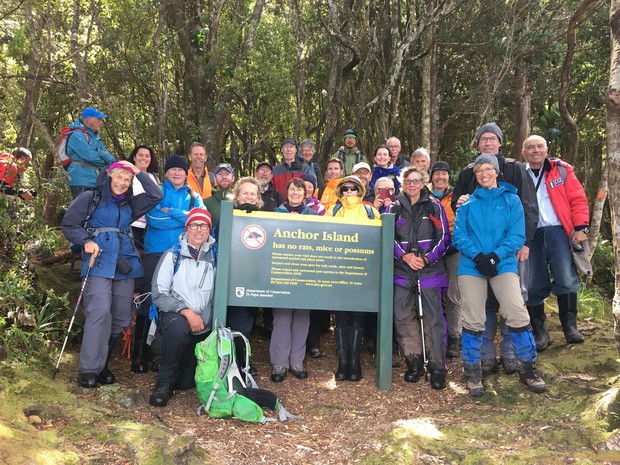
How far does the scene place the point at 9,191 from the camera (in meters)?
5.79

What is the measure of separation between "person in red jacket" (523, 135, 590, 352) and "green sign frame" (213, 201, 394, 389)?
6.57 feet

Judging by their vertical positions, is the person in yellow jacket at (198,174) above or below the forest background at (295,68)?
below

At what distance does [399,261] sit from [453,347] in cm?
158

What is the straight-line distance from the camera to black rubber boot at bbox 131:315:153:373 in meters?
5.97

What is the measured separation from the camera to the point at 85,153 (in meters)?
7.07

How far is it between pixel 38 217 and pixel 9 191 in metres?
0.41

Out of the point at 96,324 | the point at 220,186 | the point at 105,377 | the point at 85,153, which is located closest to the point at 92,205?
the point at 96,324

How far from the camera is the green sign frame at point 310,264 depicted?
538 cm

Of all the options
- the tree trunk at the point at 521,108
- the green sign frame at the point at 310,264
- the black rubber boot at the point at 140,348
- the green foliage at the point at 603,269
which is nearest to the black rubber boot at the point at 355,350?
the green sign frame at the point at 310,264

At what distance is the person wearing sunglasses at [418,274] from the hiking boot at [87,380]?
10.7 ft

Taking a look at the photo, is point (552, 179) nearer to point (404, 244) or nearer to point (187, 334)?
point (404, 244)

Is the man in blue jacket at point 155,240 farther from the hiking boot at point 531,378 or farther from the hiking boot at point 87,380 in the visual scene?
the hiking boot at point 531,378

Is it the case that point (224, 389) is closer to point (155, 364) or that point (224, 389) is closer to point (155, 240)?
point (155, 364)

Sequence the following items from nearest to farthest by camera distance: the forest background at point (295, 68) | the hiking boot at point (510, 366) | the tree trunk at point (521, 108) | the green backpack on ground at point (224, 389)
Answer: the green backpack on ground at point (224, 389)
the hiking boot at point (510, 366)
the forest background at point (295, 68)
the tree trunk at point (521, 108)
